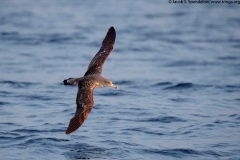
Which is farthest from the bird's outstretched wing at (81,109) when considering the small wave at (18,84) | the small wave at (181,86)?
the small wave at (181,86)

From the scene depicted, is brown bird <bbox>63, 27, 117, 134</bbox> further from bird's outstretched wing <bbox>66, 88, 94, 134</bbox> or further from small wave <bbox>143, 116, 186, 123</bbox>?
small wave <bbox>143, 116, 186, 123</bbox>

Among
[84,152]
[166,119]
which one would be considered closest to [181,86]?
[166,119]

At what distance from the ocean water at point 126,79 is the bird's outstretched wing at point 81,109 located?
718mm

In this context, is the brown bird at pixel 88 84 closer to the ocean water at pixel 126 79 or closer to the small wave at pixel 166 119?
the ocean water at pixel 126 79

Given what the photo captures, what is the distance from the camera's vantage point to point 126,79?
50.7ft

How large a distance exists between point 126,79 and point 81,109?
6080 millimetres

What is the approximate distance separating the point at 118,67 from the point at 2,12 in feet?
26.4

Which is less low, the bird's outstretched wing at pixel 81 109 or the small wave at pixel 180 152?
the bird's outstretched wing at pixel 81 109

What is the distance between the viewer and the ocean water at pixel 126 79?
10.3 meters

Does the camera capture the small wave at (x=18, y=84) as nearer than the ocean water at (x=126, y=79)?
No

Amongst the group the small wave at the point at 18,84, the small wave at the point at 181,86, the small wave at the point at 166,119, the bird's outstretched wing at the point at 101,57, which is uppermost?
the bird's outstretched wing at the point at 101,57

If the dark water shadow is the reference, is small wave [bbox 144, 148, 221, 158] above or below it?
below

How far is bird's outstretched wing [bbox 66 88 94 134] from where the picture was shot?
907cm

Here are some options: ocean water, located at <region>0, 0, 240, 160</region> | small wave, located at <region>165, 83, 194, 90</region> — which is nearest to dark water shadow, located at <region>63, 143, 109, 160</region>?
ocean water, located at <region>0, 0, 240, 160</region>
